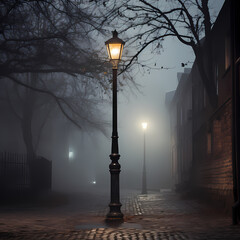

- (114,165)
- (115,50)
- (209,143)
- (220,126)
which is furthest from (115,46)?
(209,143)

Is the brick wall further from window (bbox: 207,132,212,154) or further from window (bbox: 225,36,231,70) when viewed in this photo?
window (bbox: 225,36,231,70)

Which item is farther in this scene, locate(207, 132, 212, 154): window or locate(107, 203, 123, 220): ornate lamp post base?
locate(207, 132, 212, 154): window

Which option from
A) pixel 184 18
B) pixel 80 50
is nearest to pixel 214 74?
pixel 184 18

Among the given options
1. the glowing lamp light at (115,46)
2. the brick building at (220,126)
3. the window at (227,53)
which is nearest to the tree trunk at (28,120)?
the brick building at (220,126)

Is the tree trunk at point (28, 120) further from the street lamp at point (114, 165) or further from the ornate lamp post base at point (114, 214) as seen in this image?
the ornate lamp post base at point (114, 214)

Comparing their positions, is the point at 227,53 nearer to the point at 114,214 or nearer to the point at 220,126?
the point at 220,126

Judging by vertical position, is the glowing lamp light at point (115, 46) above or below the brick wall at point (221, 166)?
above

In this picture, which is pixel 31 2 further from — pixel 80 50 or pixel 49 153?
pixel 49 153

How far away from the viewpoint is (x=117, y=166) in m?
11.0

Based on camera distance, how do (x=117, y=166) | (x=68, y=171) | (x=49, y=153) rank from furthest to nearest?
1. (x=68, y=171)
2. (x=49, y=153)
3. (x=117, y=166)

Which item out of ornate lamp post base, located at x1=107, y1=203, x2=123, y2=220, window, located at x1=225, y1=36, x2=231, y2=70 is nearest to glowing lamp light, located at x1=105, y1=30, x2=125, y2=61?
ornate lamp post base, located at x1=107, y1=203, x2=123, y2=220

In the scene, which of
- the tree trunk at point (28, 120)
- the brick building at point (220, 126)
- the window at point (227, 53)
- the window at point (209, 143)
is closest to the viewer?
the brick building at point (220, 126)

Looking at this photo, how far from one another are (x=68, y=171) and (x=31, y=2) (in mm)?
38753

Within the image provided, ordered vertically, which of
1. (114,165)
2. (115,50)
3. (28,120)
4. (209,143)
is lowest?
(114,165)
